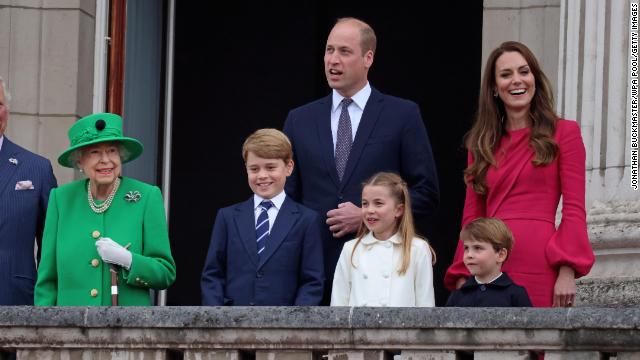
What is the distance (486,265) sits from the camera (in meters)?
8.01

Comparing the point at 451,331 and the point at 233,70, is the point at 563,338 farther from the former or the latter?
the point at 233,70

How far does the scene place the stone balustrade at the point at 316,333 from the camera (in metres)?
7.04

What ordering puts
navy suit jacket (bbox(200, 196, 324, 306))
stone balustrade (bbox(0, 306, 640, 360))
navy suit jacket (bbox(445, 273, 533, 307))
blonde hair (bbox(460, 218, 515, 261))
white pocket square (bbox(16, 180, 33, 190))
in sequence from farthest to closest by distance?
white pocket square (bbox(16, 180, 33, 190)) < navy suit jacket (bbox(200, 196, 324, 306)) < blonde hair (bbox(460, 218, 515, 261)) < navy suit jacket (bbox(445, 273, 533, 307)) < stone balustrade (bbox(0, 306, 640, 360))

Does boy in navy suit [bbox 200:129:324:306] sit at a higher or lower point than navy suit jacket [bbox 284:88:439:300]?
lower

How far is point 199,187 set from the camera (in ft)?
49.1

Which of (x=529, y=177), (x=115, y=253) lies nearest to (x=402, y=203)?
(x=529, y=177)

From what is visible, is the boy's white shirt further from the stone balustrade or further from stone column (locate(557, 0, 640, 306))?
stone column (locate(557, 0, 640, 306))

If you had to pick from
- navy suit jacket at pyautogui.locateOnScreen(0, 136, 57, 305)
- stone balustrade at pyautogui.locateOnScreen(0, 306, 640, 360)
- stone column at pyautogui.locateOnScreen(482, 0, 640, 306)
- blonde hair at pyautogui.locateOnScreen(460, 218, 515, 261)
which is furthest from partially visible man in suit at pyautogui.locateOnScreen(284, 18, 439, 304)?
stone column at pyautogui.locateOnScreen(482, 0, 640, 306)

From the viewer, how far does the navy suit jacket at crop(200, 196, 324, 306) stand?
27.5ft

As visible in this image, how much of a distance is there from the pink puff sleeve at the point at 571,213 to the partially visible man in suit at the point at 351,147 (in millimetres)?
756

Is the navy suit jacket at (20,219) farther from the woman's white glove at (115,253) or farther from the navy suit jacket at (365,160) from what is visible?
the navy suit jacket at (365,160)

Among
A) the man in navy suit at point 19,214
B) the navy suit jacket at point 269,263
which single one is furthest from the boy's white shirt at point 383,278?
the man in navy suit at point 19,214

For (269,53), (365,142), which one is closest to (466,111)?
(269,53)

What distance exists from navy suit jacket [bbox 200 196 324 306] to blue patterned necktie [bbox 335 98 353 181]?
378mm
